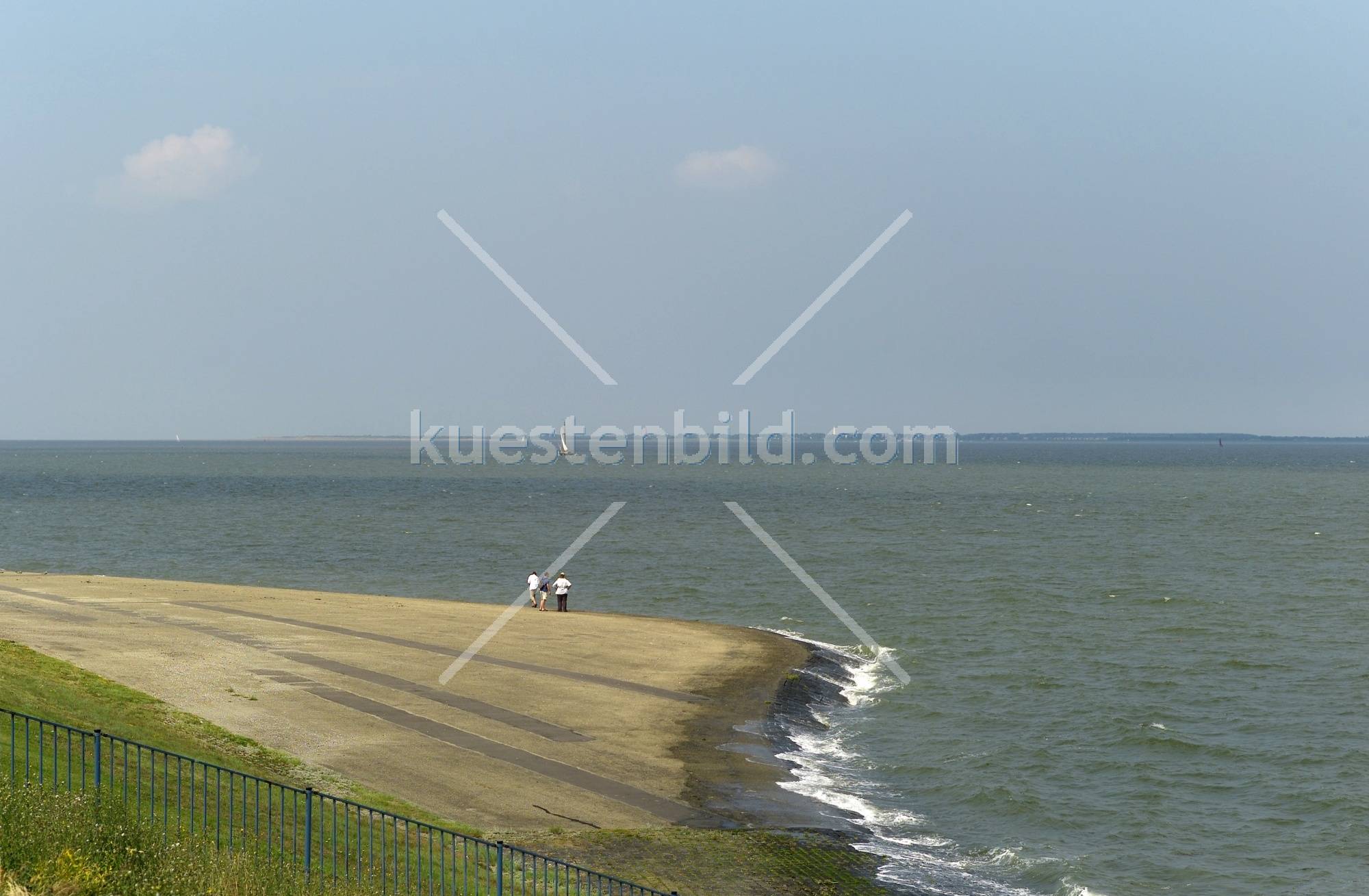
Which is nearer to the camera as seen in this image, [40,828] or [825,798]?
[40,828]

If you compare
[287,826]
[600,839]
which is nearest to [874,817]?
[600,839]

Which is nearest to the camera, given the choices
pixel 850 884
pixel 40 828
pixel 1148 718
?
pixel 40 828

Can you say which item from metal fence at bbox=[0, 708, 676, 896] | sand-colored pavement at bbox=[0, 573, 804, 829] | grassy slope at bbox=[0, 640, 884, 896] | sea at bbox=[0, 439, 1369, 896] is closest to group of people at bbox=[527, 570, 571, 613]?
sand-colored pavement at bbox=[0, 573, 804, 829]

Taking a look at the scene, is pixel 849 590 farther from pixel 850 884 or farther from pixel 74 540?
pixel 74 540

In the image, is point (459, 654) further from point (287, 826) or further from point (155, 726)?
point (287, 826)

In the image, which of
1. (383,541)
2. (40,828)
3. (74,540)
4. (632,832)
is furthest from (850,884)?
(74,540)

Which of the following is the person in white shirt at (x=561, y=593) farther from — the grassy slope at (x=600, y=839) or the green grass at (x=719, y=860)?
the green grass at (x=719, y=860)
